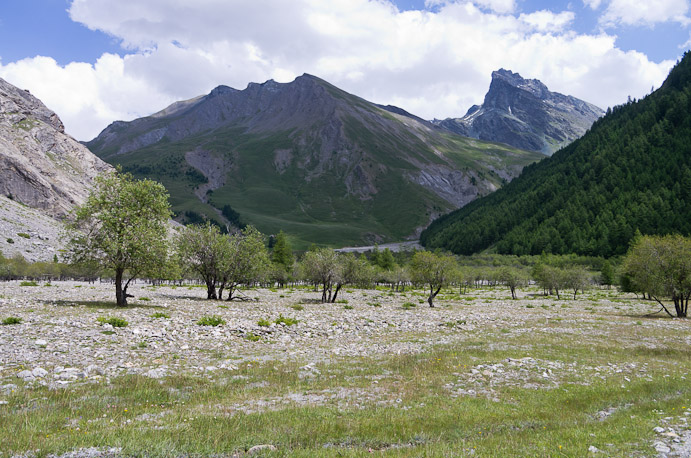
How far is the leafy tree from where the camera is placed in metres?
52.5

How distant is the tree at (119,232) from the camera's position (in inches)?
1320

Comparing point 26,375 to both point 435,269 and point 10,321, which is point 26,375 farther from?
point 435,269

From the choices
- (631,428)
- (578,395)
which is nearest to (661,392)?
(578,395)

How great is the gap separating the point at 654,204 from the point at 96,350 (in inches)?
8969

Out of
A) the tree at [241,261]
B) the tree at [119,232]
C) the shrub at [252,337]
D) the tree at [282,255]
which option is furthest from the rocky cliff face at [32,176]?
the shrub at [252,337]

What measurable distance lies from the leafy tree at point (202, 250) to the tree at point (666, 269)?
198ft

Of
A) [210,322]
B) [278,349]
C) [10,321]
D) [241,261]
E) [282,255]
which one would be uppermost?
[282,255]

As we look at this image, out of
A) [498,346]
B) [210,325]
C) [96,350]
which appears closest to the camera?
[96,350]

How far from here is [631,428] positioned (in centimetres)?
1143

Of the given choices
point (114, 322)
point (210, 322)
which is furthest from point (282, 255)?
point (114, 322)

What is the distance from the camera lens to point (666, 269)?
159ft

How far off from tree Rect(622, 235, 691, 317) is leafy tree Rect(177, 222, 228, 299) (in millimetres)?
60349

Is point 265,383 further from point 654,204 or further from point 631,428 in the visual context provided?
point 654,204

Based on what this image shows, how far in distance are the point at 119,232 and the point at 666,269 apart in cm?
6688
